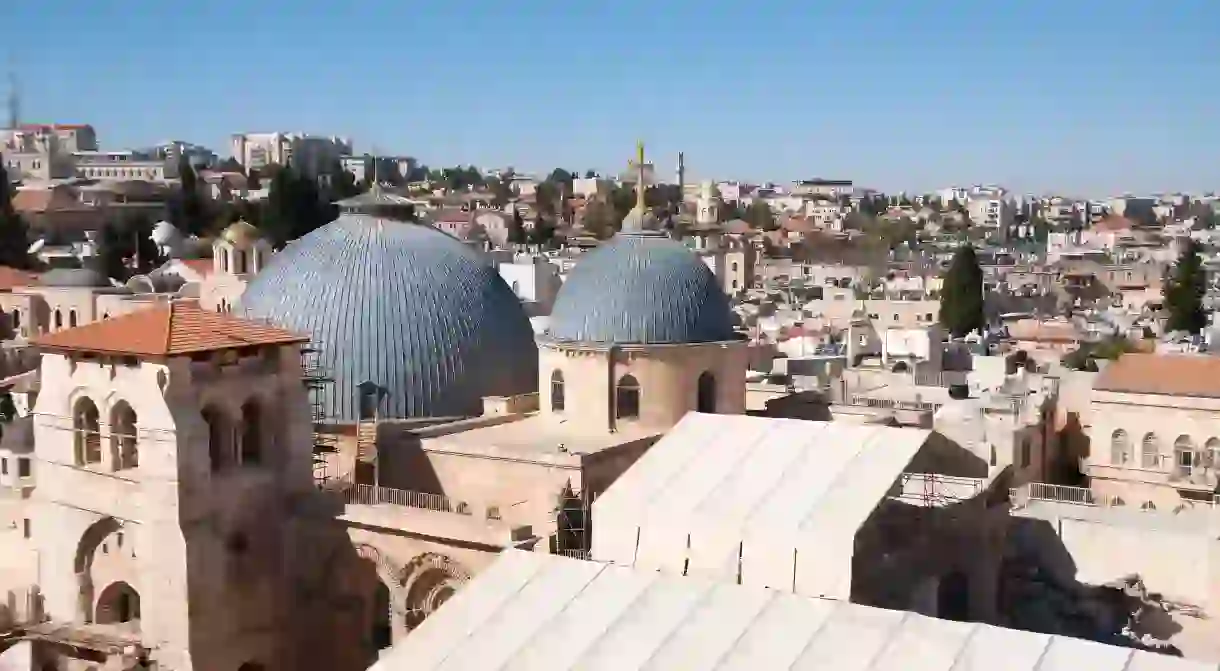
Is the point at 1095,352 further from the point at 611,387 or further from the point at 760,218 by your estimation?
the point at 760,218

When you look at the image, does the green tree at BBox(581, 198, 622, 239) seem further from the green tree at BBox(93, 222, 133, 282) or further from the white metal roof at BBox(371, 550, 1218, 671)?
the white metal roof at BBox(371, 550, 1218, 671)

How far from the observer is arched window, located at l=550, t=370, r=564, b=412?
842 inches

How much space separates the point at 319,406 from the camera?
22.2 m

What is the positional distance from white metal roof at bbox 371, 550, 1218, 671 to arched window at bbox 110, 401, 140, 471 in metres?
6.53

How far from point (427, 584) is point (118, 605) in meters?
4.59

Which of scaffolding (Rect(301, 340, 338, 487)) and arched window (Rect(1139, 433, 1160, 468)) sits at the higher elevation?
scaffolding (Rect(301, 340, 338, 487))

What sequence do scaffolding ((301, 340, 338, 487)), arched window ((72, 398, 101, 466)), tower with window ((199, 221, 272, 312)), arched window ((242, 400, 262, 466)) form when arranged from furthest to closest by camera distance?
tower with window ((199, 221, 272, 312)) → scaffolding ((301, 340, 338, 487)) → arched window ((242, 400, 262, 466)) → arched window ((72, 398, 101, 466))

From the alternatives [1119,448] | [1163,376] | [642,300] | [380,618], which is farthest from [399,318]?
[1163,376]

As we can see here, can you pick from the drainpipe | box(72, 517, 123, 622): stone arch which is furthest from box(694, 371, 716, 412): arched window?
box(72, 517, 123, 622): stone arch

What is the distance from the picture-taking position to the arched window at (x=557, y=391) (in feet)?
70.2

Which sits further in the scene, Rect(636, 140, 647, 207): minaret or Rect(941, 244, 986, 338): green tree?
Rect(941, 244, 986, 338): green tree

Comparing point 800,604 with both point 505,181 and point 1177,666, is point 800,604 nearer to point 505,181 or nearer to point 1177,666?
point 1177,666

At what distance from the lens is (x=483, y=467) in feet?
65.7

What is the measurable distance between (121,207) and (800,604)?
285ft
